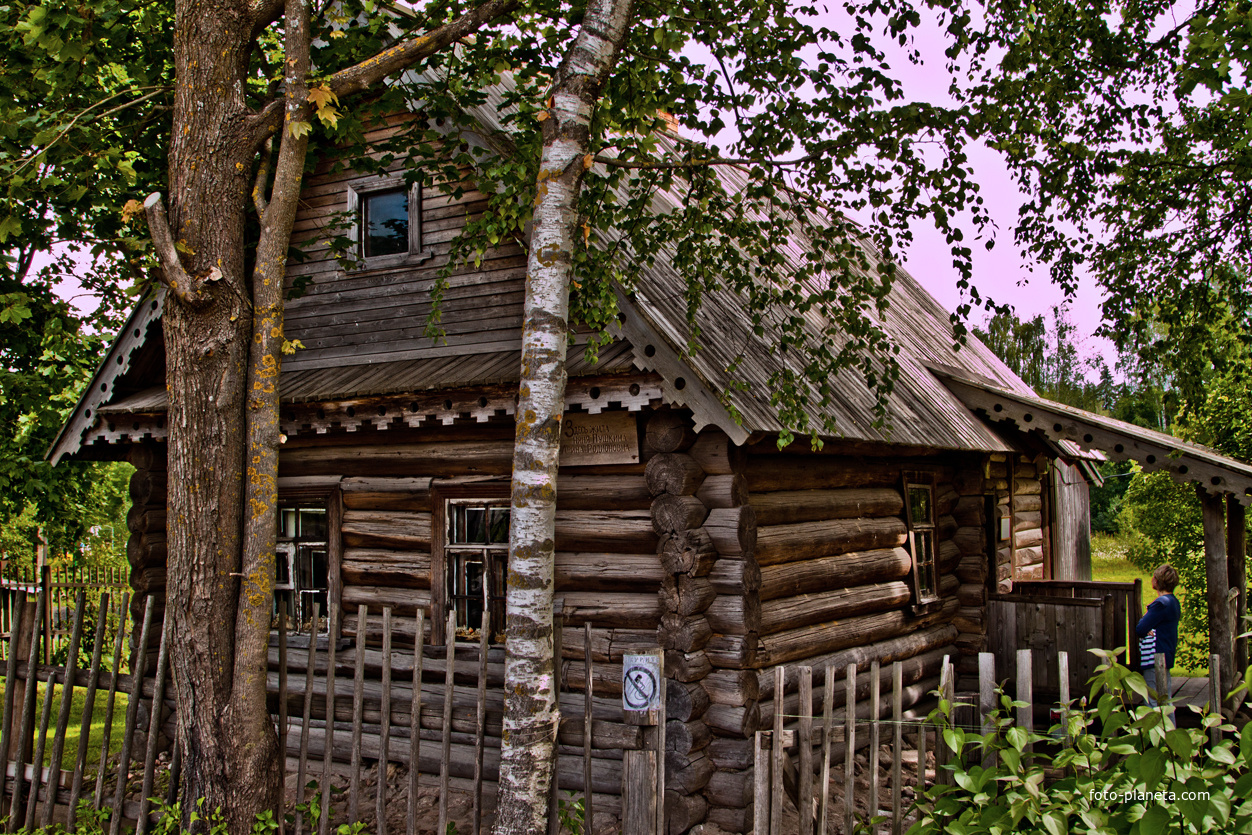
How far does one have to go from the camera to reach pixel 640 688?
5.79 m

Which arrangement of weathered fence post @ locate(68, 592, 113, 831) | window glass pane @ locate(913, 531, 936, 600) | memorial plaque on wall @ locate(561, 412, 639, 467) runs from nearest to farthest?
weathered fence post @ locate(68, 592, 113, 831) → memorial plaque on wall @ locate(561, 412, 639, 467) → window glass pane @ locate(913, 531, 936, 600)

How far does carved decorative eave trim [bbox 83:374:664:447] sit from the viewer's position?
7395 mm

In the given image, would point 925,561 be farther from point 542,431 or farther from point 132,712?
point 132,712

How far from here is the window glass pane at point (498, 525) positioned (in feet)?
29.0

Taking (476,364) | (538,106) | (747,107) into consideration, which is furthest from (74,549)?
(747,107)

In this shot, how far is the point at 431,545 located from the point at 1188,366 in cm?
738

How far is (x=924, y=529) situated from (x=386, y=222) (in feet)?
23.7

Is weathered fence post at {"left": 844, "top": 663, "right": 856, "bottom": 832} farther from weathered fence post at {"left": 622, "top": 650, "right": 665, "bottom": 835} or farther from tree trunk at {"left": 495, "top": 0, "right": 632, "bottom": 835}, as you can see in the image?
tree trunk at {"left": 495, "top": 0, "right": 632, "bottom": 835}

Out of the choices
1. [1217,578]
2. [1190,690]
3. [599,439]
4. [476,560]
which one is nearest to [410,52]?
[599,439]

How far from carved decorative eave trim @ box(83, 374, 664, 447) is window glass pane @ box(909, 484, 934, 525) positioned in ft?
17.8

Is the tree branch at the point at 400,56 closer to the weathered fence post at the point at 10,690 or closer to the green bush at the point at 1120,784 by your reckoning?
the weathered fence post at the point at 10,690

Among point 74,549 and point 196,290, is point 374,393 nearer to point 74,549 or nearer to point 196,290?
point 196,290

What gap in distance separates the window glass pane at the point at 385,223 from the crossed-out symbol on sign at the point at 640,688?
18.1 feet

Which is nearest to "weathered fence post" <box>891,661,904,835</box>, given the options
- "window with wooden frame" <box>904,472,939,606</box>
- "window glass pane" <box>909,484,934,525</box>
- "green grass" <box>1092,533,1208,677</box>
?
"window with wooden frame" <box>904,472,939,606</box>
